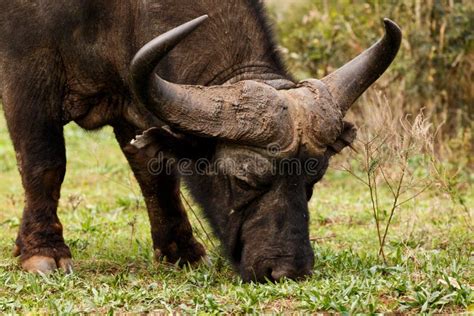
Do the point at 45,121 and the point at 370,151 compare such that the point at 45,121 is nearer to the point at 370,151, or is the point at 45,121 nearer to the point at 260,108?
the point at 260,108

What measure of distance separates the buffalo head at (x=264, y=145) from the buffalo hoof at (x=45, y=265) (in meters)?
1.42

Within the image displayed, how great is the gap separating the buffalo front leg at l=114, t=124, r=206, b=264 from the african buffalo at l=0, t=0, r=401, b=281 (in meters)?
0.10

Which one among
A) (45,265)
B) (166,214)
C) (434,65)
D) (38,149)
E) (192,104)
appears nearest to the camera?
(192,104)

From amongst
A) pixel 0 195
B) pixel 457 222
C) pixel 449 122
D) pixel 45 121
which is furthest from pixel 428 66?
pixel 45 121

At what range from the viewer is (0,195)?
11578mm

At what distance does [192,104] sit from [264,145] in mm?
525

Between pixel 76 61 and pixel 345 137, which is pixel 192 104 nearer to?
pixel 345 137

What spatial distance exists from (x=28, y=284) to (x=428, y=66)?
760cm

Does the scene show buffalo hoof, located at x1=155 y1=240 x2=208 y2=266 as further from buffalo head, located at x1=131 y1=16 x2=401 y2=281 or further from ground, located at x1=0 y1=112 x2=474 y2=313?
buffalo head, located at x1=131 y1=16 x2=401 y2=281

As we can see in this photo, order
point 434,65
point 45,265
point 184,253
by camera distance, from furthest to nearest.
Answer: point 434,65, point 184,253, point 45,265

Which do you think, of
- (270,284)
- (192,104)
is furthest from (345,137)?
(270,284)

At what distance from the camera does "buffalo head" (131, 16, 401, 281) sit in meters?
6.03

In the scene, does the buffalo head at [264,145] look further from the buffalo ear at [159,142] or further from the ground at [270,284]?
the ground at [270,284]

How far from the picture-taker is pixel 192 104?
606 centimetres
